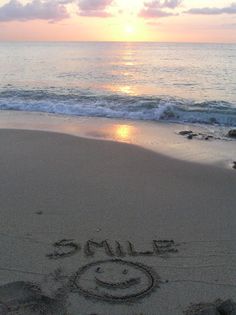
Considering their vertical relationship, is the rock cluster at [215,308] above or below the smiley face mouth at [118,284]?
above

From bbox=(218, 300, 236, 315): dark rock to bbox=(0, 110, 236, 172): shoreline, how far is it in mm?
4552

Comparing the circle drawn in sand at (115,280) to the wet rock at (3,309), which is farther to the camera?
the circle drawn in sand at (115,280)

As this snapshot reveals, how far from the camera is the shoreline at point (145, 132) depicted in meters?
8.69

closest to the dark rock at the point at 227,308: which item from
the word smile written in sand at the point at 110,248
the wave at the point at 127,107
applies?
the word smile written in sand at the point at 110,248

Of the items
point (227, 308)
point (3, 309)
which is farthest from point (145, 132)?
point (3, 309)

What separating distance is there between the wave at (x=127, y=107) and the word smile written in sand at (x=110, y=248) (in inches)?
342

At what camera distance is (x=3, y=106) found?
49.5 ft

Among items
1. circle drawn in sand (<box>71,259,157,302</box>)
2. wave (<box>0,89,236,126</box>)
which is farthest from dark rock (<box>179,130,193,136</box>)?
circle drawn in sand (<box>71,259,157,302</box>)

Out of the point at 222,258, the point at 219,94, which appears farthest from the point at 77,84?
the point at 222,258

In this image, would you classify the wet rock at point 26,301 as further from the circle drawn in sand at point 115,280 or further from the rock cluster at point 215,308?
the rock cluster at point 215,308

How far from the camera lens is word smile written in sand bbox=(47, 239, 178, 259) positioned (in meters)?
4.43

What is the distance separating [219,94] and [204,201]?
522 inches

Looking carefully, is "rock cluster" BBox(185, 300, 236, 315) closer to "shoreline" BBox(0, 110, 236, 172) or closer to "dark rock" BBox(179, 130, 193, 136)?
"shoreline" BBox(0, 110, 236, 172)

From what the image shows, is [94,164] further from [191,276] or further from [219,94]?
[219,94]
